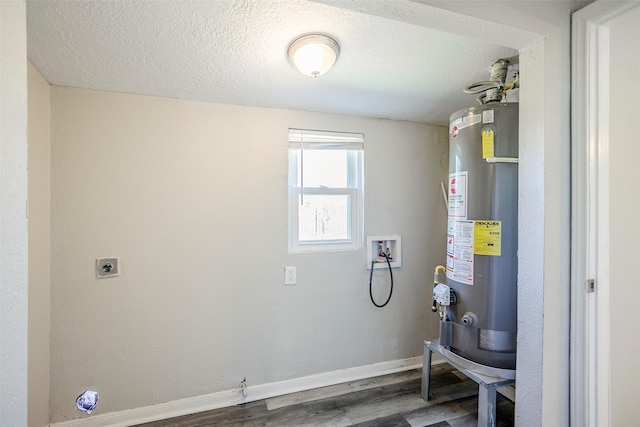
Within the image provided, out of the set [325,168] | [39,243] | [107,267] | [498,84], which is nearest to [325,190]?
[325,168]

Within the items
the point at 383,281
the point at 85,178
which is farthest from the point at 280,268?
the point at 85,178

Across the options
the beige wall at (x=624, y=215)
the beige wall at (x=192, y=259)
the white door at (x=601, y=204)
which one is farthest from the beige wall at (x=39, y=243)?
the beige wall at (x=624, y=215)

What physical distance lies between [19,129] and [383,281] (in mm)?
2105

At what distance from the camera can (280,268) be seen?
197cm

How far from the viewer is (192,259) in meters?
1.80

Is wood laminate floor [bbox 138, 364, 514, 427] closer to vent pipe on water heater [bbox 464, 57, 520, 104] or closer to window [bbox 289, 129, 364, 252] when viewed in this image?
window [bbox 289, 129, 364, 252]

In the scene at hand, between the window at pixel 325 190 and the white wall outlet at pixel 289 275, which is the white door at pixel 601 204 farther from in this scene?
the white wall outlet at pixel 289 275

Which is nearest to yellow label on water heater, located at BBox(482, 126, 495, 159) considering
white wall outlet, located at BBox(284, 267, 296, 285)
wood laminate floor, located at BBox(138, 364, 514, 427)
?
white wall outlet, located at BBox(284, 267, 296, 285)

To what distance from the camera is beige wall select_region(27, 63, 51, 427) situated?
1.36 metres

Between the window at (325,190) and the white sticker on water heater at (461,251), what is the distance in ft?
2.50

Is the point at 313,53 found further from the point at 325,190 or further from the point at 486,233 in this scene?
the point at 486,233

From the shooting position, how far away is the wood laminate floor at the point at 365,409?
5.51 feet

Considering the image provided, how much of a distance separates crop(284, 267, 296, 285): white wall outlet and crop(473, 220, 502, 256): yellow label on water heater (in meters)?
1.16

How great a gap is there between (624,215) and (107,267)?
8.42 ft
